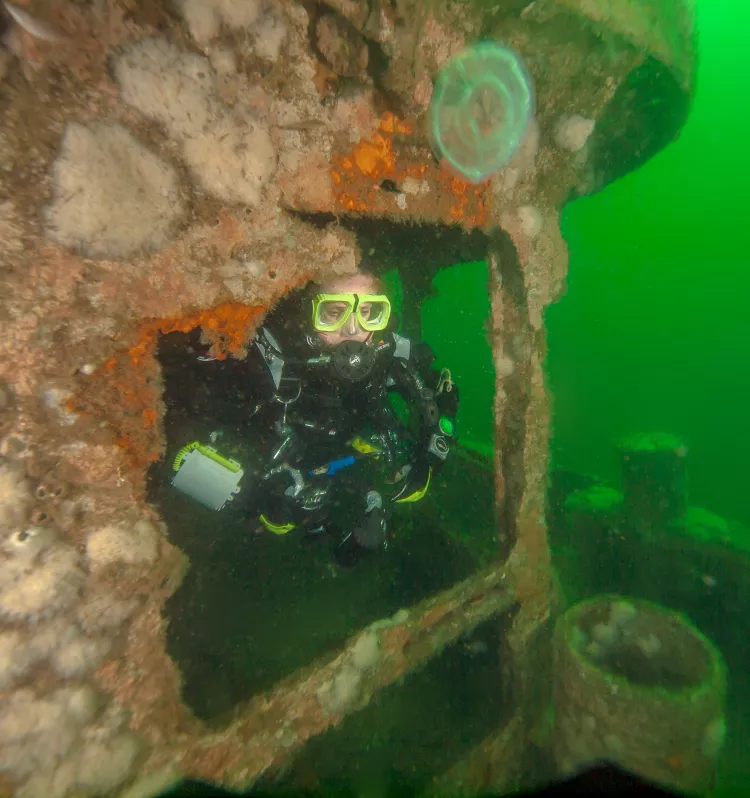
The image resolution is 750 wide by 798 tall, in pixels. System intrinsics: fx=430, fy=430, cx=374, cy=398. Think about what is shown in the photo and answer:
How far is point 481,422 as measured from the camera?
3173 cm

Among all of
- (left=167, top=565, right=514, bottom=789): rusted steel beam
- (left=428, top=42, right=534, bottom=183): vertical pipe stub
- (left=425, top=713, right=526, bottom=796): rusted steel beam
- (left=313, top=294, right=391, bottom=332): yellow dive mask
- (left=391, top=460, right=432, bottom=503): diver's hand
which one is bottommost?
(left=425, top=713, right=526, bottom=796): rusted steel beam

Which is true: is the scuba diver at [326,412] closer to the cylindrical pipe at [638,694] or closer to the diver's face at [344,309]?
the diver's face at [344,309]

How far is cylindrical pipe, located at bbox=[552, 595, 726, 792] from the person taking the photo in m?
3.06

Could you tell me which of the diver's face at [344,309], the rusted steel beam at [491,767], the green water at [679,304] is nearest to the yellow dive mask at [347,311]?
the diver's face at [344,309]

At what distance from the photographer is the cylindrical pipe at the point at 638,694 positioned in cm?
306

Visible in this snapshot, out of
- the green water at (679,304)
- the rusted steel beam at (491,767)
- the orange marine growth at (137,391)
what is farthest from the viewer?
the green water at (679,304)

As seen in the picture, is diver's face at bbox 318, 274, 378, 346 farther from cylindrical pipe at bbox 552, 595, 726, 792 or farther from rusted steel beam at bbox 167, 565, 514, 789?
cylindrical pipe at bbox 552, 595, 726, 792

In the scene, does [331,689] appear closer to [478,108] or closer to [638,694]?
[638,694]

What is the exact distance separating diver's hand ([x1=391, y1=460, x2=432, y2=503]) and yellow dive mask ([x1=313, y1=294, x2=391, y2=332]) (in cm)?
132

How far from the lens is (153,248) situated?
165cm

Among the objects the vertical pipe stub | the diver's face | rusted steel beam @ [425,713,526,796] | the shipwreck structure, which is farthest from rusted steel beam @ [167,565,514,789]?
the vertical pipe stub

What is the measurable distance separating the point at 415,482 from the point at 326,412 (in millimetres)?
1046

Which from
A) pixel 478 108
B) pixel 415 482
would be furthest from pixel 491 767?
pixel 478 108

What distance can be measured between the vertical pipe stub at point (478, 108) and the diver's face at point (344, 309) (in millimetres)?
1379
